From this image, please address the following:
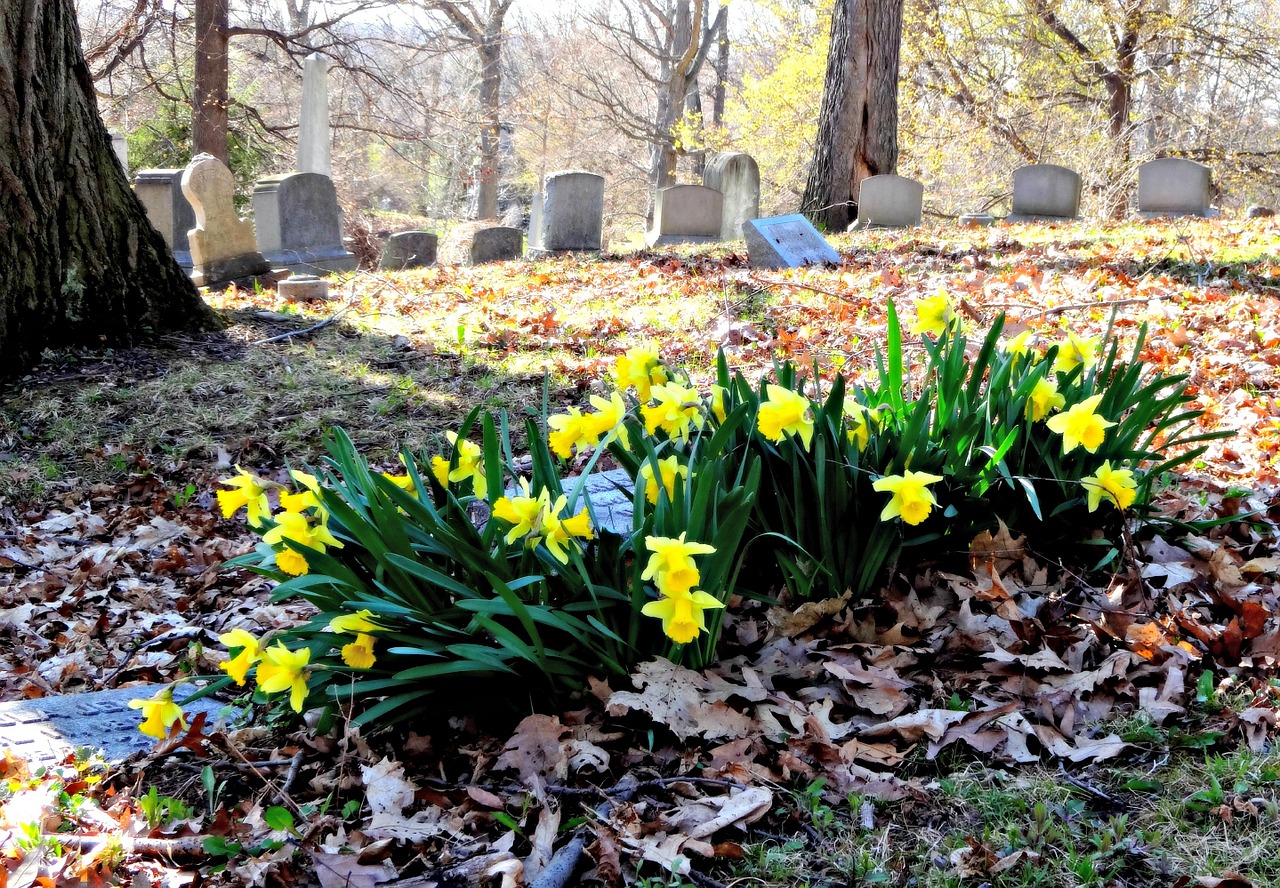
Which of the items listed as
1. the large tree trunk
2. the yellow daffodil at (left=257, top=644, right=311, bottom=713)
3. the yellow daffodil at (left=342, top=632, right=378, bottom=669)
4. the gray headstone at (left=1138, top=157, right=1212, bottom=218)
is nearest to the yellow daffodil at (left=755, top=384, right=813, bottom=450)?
the yellow daffodil at (left=342, top=632, right=378, bottom=669)

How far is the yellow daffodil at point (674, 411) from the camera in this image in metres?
2.53

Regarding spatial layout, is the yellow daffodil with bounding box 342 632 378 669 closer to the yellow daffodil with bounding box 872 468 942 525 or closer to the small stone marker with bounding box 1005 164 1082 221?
the yellow daffodil with bounding box 872 468 942 525

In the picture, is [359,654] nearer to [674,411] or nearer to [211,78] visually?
[674,411]

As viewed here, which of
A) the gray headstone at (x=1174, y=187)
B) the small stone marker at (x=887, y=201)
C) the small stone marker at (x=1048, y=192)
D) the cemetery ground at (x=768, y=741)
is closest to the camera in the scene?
the cemetery ground at (x=768, y=741)

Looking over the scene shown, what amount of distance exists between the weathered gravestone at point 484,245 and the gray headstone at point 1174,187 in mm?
8502

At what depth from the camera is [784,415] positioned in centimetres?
243

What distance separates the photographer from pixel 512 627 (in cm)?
221

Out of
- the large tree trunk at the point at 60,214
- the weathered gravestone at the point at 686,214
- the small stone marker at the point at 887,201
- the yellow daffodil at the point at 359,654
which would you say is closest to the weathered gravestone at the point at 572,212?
the weathered gravestone at the point at 686,214

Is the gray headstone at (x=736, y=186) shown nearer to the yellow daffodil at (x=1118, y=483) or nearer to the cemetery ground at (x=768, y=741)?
the cemetery ground at (x=768, y=741)

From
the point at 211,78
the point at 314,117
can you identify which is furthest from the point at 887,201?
the point at 211,78

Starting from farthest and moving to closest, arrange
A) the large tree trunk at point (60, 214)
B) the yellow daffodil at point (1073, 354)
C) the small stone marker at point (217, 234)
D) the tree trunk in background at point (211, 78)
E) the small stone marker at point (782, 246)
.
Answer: the tree trunk in background at point (211, 78) → the small stone marker at point (217, 234) → the small stone marker at point (782, 246) → the large tree trunk at point (60, 214) → the yellow daffodil at point (1073, 354)

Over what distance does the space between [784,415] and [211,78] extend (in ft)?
51.8

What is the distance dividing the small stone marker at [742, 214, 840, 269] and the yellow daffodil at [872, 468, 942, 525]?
6.41 m

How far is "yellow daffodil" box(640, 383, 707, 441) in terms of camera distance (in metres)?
2.53
